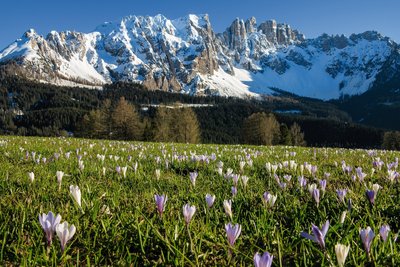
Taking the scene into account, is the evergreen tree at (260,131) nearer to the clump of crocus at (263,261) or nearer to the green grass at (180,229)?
the green grass at (180,229)

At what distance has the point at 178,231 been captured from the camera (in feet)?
8.60

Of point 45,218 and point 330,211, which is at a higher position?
point 45,218

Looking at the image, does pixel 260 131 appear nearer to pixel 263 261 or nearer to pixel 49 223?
pixel 49 223

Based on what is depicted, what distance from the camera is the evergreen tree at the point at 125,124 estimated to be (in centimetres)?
9131

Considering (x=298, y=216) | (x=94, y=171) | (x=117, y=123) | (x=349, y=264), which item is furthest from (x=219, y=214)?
(x=117, y=123)

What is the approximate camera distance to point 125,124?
9206cm

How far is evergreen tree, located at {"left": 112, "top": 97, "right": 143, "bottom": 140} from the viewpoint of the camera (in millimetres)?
91312

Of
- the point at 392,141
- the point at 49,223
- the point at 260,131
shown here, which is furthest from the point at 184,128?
the point at 49,223

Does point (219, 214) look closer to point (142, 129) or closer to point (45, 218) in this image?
point (45, 218)

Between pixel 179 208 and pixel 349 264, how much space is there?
1731 millimetres

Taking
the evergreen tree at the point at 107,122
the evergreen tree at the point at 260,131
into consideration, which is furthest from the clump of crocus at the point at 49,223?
the evergreen tree at the point at 260,131

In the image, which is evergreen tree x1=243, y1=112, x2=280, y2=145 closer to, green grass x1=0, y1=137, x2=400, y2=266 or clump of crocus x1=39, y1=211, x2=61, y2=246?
green grass x1=0, y1=137, x2=400, y2=266

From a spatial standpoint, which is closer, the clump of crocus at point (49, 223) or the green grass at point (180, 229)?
the clump of crocus at point (49, 223)

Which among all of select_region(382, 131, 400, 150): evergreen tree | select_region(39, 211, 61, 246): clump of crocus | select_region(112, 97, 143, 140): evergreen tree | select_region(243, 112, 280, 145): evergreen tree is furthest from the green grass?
select_region(382, 131, 400, 150): evergreen tree
